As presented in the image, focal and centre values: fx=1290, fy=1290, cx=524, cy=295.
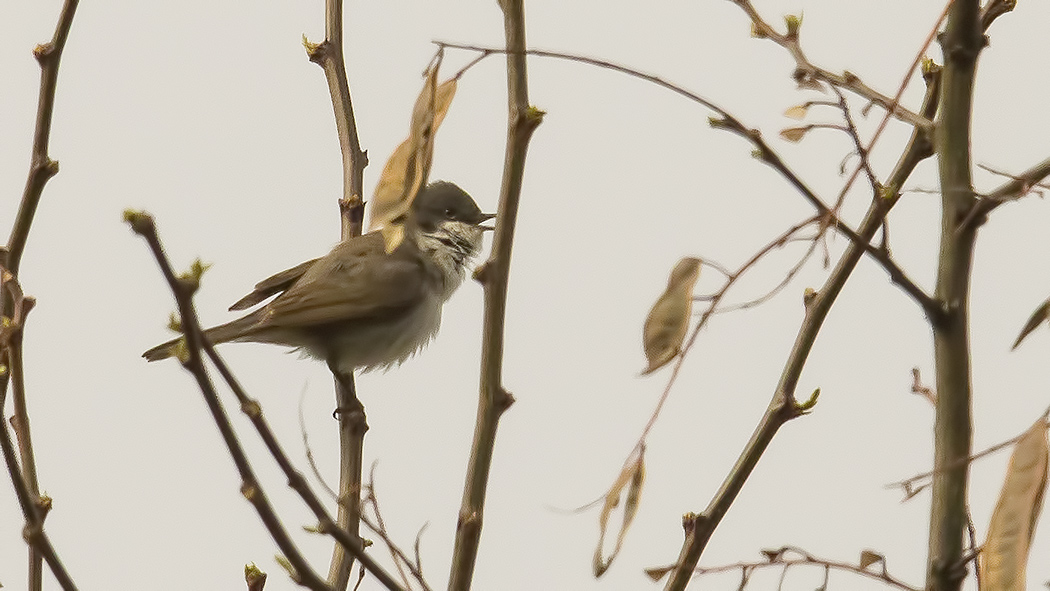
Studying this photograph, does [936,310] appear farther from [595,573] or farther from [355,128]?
[355,128]

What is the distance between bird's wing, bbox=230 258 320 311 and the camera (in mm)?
5426

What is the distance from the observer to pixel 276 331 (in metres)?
5.21

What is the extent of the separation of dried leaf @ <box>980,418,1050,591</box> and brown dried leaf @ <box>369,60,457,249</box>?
0.93m

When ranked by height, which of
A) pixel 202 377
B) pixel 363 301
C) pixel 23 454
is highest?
pixel 363 301

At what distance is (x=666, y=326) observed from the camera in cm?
201

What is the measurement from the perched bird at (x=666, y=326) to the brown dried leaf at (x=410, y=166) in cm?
42

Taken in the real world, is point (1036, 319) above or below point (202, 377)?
above

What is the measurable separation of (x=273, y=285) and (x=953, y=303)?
409 centimetres

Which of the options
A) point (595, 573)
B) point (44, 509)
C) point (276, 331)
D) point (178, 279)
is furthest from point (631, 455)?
point (276, 331)

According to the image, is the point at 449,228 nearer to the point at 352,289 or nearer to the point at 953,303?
the point at 352,289

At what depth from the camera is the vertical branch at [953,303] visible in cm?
168

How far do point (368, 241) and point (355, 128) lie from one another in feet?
6.19

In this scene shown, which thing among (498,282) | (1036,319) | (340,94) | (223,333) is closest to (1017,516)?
(1036,319)

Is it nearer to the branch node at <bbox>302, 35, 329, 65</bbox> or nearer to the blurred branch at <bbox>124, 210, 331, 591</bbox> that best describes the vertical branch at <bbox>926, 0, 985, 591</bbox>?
the blurred branch at <bbox>124, 210, 331, 591</bbox>
